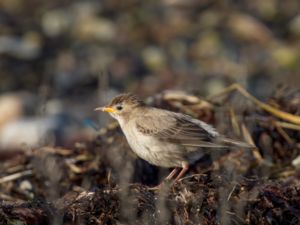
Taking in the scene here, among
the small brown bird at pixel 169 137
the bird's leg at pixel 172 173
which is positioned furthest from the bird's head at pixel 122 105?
the bird's leg at pixel 172 173

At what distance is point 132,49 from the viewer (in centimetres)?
1909

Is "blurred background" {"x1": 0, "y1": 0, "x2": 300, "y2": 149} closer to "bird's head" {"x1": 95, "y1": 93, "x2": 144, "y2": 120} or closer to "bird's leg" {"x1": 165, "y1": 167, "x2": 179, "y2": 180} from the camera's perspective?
"bird's head" {"x1": 95, "y1": 93, "x2": 144, "y2": 120}

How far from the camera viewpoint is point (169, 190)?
23.5 feet

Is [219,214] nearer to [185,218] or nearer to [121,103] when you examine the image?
[185,218]

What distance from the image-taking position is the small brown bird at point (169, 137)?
833 cm

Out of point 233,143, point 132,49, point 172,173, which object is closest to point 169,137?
point 172,173

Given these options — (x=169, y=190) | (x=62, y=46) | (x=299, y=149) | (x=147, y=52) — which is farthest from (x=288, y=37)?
(x=169, y=190)

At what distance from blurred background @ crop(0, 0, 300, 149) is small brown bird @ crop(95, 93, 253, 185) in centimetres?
547

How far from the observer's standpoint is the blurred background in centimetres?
1628

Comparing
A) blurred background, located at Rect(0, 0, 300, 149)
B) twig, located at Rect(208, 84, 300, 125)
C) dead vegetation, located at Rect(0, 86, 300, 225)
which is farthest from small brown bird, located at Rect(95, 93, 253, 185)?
blurred background, located at Rect(0, 0, 300, 149)

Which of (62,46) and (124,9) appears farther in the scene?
(124,9)

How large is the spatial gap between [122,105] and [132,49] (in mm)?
10235

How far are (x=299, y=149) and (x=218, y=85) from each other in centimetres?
748

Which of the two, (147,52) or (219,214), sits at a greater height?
(219,214)
